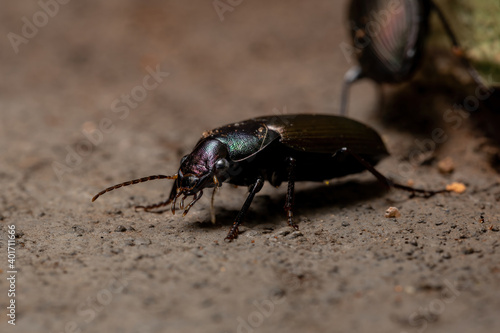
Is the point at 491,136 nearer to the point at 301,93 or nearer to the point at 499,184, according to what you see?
the point at 499,184

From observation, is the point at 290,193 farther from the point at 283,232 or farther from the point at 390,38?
the point at 390,38

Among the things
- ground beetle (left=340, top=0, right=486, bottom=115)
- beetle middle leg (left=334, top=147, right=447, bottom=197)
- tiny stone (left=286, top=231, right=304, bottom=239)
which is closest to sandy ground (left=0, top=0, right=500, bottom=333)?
tiny stone (left=286, top=231, right=304, bottom=239)

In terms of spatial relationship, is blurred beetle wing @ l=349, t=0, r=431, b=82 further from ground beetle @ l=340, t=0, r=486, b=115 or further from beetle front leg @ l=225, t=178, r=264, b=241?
beetle front leg @ l=225, t=178, r=264, b=241

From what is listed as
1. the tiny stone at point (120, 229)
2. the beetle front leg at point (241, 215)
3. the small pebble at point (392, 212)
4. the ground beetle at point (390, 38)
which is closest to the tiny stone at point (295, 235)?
the beetle front leg at point (241, 215)

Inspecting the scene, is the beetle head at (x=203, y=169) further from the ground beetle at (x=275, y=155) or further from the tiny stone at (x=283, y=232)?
the tiny stone at (x=283, y=232)

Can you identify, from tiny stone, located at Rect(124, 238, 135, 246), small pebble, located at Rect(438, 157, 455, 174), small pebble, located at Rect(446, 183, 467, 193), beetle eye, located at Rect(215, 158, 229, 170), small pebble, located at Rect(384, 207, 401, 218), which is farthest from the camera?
small pebble, located at Rect(438, 157, 455, 174)

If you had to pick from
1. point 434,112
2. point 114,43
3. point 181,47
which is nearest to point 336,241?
point 434,112
